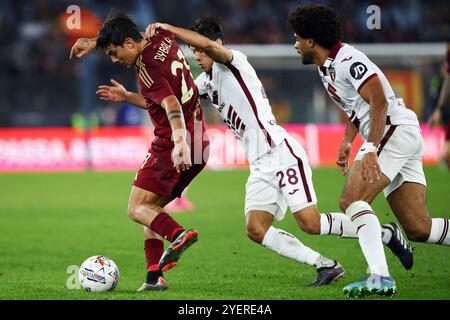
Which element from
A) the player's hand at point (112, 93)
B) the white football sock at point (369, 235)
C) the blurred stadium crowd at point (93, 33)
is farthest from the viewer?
the blurred stadium crowd at point (93, 33)

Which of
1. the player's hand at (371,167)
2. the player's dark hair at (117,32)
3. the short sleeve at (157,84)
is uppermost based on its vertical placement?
the player's dark hair at (117,32)

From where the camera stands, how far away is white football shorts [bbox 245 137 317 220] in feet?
23.6

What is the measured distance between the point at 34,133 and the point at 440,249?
16275 mm

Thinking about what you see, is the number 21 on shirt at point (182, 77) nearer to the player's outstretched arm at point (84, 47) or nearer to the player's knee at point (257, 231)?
the player's outstretched arm at point (84, 47)

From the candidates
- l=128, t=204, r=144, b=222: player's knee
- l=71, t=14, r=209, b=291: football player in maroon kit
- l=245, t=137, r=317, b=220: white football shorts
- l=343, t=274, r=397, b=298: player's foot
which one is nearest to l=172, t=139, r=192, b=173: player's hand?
l=71, t=14, r=209, b=291: football player in maroon kit

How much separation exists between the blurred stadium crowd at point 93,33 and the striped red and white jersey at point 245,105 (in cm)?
1703

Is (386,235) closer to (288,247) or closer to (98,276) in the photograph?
(288,247)

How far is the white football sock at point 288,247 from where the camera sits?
7328mm

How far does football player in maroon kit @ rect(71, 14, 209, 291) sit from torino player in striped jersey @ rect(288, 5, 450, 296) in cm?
108

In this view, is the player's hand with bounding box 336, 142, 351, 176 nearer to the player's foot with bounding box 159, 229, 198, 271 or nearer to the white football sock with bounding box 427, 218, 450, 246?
the white football sock with bounding box 427, 218, 450, 246

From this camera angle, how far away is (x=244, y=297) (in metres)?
6.84

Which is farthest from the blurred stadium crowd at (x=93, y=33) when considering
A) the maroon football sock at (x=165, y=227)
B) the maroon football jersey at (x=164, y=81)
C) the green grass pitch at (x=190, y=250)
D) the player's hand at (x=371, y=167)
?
the player's hand at (x=371, y=167)
